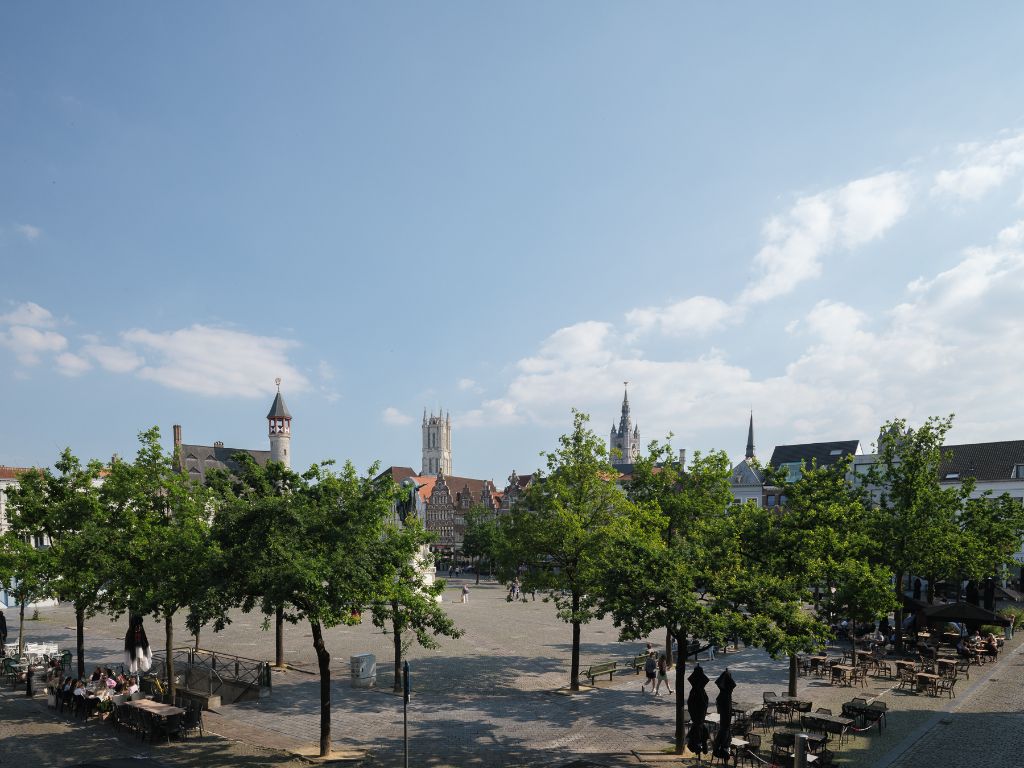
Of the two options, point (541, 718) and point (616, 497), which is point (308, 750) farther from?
point (616, 497)

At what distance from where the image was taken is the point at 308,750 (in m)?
17.8

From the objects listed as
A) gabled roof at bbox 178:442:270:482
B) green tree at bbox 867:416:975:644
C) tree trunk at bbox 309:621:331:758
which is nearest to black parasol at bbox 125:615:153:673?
tree trunk at bbox 309:621:331:758

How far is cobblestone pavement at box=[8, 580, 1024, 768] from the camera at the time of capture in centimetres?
1816

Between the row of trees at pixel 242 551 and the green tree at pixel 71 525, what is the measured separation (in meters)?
0.05

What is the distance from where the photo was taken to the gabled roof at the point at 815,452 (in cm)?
7600

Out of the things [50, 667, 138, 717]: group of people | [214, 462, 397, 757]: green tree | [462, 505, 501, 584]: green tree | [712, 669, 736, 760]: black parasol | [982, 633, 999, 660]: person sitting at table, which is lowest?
Answer: [462, 505, 501, 584]: green tree

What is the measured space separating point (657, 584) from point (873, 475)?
2313 cm

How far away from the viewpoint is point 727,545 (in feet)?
60.9

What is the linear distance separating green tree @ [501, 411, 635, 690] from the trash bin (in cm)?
571

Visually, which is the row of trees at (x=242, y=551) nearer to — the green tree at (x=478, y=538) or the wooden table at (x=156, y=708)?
the wooden table at (x=156, y=708)

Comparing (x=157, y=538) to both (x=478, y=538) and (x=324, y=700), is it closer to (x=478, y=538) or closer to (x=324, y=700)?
(x=324, y=700)

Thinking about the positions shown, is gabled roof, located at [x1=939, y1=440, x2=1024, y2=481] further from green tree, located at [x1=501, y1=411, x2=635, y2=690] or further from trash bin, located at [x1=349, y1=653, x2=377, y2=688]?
trash bin, located at [x1=349, y1=653, x2=377, y2=688]

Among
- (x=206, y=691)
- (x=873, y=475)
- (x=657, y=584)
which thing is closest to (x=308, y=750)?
(x=206, y=691)

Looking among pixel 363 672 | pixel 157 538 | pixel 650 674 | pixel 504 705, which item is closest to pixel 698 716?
pixel 504 705
